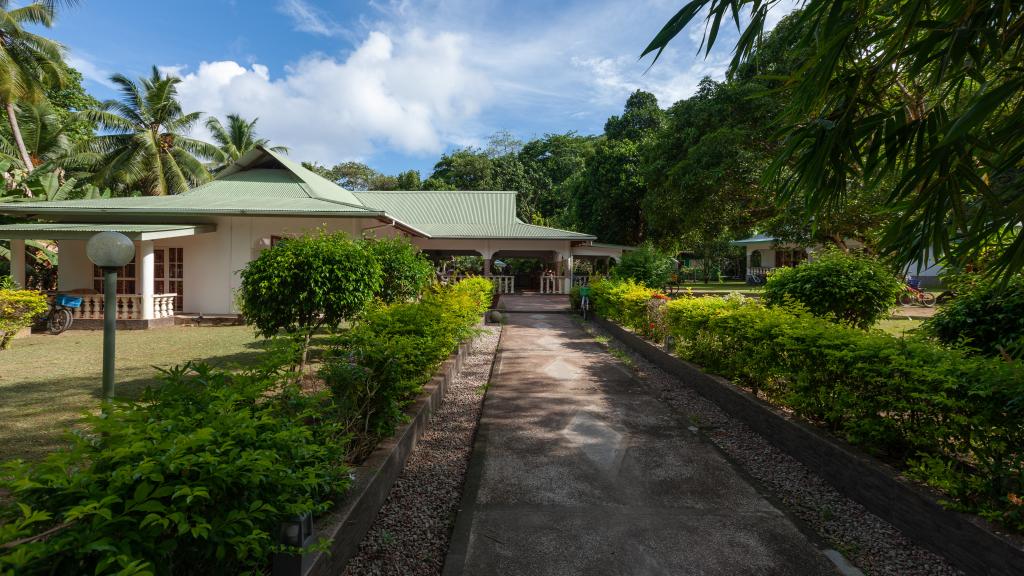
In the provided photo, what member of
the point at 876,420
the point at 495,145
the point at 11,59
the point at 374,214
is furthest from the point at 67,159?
the point at 495,145

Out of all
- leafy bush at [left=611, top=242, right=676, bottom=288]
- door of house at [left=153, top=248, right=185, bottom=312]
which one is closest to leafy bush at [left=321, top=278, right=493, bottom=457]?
leafy bush at [left=611, top=242, right=676, bottom=288]

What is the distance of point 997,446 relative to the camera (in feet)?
9.21

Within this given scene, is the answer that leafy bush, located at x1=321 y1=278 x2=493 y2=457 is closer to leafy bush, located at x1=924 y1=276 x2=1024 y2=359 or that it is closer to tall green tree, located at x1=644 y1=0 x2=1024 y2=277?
tall green tree, located at x1=644 y1=0 x2=1024 y2=277

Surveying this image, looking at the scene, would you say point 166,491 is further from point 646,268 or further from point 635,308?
point 646,268

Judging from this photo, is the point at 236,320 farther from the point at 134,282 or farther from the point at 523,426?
the point at 523,426

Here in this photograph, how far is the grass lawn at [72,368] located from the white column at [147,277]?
27.0 inches

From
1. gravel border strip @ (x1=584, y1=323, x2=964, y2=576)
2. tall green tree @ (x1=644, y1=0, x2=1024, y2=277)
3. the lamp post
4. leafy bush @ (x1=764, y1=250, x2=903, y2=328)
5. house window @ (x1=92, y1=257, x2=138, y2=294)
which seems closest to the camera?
tall green tree @ (x1=644, y1=0, x2=1024, y2=277)

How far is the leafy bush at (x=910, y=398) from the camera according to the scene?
2.77 meters

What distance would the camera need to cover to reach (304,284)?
21.8ft

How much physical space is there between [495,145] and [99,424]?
174ft

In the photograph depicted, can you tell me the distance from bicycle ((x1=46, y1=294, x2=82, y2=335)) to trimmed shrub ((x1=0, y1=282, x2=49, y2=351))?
1.86 meters

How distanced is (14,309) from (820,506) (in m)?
13.5

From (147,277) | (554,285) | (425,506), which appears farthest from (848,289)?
(554,285)

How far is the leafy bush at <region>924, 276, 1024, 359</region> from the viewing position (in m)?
5.01
